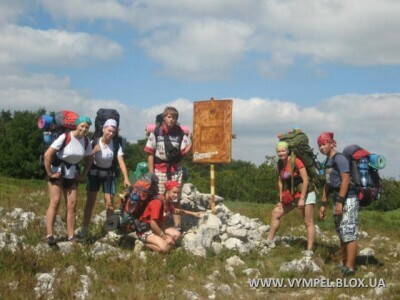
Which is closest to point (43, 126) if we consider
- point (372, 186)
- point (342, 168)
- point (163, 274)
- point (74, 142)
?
point (74, 142)

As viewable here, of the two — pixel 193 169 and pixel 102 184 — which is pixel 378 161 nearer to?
pixel 102 184

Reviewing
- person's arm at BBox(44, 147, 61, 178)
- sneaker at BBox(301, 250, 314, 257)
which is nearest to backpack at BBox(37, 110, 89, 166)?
person's arm at BBox(44, 147, 61, 178)

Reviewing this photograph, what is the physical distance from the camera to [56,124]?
8.01 m

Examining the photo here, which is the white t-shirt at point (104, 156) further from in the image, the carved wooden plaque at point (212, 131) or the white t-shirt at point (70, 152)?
the carved wooden plaque at point (212, 131)

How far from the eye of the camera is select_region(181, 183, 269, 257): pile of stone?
869cm

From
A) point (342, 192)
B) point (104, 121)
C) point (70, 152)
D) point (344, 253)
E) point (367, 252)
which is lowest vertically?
point (367, 252)

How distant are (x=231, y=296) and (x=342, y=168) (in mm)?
2423

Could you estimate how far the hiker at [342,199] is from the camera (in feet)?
24.7

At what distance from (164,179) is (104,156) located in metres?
1.09

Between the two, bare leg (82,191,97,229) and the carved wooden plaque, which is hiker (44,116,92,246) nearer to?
bare leg (82,191,97,229)

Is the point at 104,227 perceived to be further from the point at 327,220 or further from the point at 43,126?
the point at 327,220

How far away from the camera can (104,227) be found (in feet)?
30.5

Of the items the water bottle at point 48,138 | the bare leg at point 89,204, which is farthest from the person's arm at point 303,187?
the water bottle at point 48,138

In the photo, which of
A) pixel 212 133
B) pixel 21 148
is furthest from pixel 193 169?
pixel 212 133
